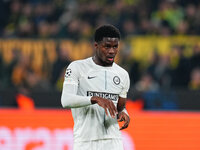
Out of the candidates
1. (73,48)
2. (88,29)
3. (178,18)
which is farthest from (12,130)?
(178,18)

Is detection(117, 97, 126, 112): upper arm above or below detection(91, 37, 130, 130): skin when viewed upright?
below

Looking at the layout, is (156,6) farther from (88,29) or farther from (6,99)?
(6,99)

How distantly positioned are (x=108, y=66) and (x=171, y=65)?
6779 mm

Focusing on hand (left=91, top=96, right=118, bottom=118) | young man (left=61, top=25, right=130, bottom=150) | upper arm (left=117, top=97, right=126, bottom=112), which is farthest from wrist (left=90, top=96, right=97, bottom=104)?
upper arm (left=117, top=97, right=126, bottom=112)

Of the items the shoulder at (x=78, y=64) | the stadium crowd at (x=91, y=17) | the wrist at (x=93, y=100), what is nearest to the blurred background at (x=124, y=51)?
the stadium crowd at (x=91, y=17)

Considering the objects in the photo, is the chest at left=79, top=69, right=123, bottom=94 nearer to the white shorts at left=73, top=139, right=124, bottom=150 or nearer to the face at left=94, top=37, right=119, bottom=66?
the face at left=94, top=37, right=119, bottom=66

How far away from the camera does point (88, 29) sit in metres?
12.6

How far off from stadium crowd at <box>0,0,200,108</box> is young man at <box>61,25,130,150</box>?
21.0 ft

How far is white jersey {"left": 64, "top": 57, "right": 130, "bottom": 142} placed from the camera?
4859 millimetres

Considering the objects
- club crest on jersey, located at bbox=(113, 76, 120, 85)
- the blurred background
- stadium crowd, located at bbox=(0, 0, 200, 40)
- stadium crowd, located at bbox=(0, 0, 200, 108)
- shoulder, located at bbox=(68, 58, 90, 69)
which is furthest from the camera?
stadium crowd, located at bbox=(0, 0, 200, 40)

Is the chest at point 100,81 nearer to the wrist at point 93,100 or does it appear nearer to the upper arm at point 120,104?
the upper arm at point 120,104

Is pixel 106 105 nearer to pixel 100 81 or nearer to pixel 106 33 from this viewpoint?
pixel 100 81

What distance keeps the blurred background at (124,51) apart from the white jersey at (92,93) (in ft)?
18.8

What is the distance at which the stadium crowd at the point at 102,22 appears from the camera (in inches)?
454
